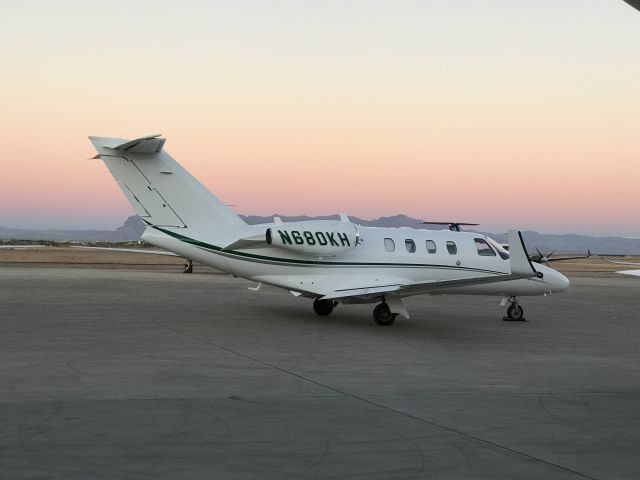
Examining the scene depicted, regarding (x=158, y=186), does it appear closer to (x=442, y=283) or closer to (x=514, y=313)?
(x=442, y=283)

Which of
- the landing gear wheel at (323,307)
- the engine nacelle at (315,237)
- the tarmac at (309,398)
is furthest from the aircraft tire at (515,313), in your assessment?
the engine nacelle at (315,237)

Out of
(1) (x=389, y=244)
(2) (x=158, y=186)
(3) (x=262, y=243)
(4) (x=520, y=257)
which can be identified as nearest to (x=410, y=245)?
(1) (x=389, y=244)

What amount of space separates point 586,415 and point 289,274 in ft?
38.0

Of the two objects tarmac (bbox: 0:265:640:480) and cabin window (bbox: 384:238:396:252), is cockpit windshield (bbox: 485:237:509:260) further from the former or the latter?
cabin window (bbox: 384:238:396:252)

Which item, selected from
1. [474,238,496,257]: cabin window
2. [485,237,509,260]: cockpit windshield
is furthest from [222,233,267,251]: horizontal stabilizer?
[485,237,509,260]: cockpit windshield

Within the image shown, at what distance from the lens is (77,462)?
23.1 feet

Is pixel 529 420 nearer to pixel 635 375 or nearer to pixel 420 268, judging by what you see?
pixel 635 375

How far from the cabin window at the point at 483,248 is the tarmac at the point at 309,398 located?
2.34 metres

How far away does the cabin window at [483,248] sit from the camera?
22.6 m

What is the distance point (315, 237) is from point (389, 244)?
90.0 inches

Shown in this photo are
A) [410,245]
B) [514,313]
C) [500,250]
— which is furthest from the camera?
[514,313]

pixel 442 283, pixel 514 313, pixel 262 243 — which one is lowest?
pixel 514 313

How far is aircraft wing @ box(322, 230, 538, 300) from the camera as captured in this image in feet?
55.3

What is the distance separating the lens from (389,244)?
21578mm
